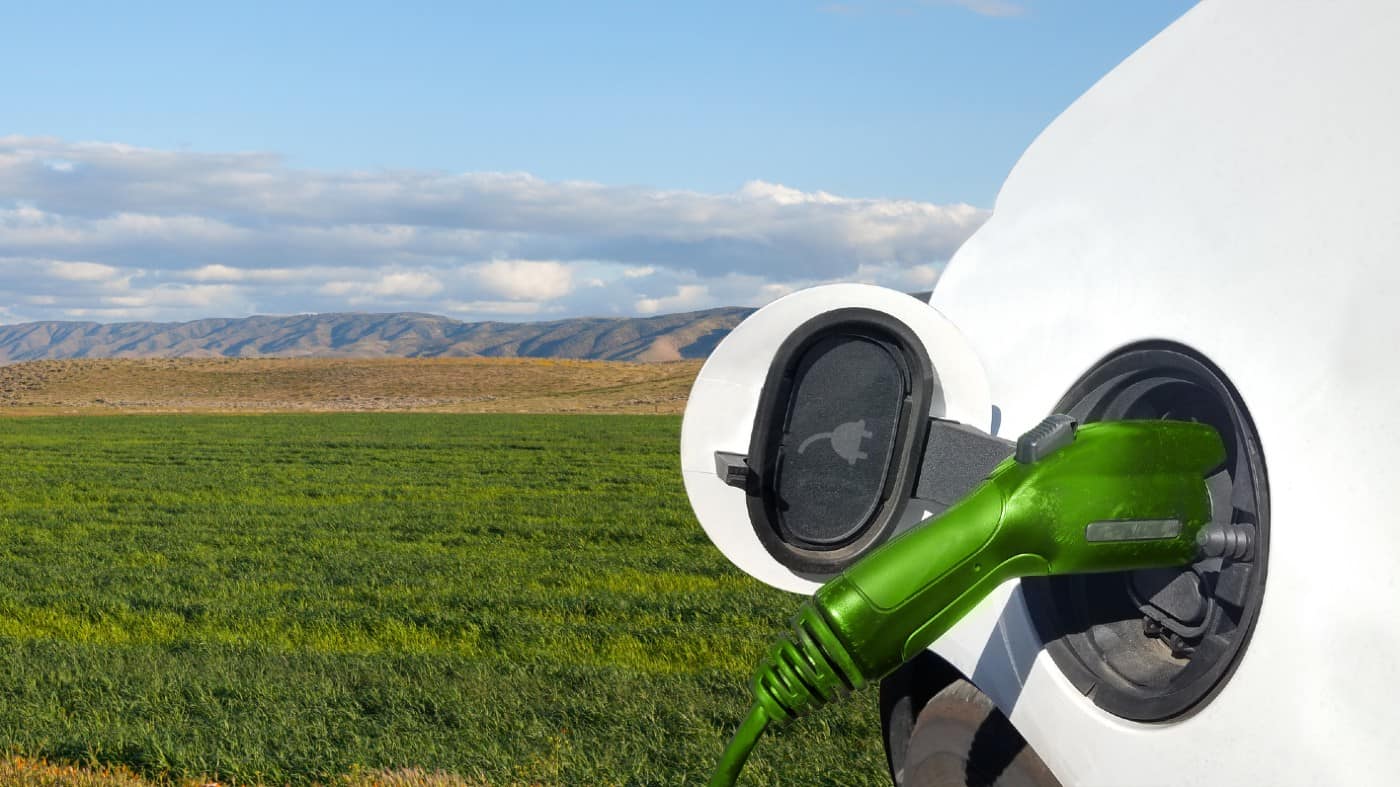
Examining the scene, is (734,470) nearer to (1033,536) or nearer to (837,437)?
(837,437)

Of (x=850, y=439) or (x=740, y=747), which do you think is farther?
(x=850, y=439)

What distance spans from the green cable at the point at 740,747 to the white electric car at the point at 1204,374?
433 millimetres

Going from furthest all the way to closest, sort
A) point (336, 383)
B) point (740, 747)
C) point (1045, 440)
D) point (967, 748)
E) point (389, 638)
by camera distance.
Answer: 1. point (336, 383)
2. point (389, 638)
3. point (967, 748)
4. point (740, 747)
5. point (1045, 440)

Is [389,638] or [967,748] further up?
[967,748]

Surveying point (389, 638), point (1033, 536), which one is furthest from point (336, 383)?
point (1033, 536)

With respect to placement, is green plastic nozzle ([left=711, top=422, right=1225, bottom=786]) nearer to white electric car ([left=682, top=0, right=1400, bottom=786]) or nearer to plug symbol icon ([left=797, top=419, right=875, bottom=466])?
white electric car ([left=682, top=0, right=1400, bottom=786])

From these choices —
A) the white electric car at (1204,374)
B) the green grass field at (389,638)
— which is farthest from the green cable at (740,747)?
the green grass field at (389,638)

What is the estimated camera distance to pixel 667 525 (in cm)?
1596

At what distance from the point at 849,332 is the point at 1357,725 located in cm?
116

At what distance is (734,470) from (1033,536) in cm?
96

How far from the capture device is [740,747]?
1589 mm

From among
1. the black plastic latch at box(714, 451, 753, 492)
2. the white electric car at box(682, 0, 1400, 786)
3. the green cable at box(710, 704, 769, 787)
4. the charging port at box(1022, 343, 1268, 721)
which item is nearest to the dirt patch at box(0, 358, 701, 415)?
the black plastic latch at box(714, 451, 753, 492)

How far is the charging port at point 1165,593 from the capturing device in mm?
1394

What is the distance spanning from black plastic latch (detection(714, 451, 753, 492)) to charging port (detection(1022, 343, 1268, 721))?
26.4 inches
